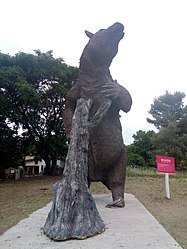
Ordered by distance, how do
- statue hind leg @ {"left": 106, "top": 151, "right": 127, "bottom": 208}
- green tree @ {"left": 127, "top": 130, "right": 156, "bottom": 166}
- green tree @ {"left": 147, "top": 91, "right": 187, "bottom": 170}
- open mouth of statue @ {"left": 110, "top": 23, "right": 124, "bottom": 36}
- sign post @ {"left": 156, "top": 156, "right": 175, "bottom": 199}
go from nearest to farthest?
open mouth of statue @ {"left": 110, "top": 23, "right": 124, "bottom": 36} < statue hind leg @ {"left": 106, "top": 151, "right": 127, "bottom": 208} < sign post @ {"left": 156, "top": 156, "right": 175, "bottom": 199} < green tree @ {"left": 147, "top": 91, "right": 187, "bottom": 170} < green tree @ {"left": 127, "top": 130, "right": 156, "bottom": 166}

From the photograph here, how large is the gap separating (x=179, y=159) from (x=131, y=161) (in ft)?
21.5

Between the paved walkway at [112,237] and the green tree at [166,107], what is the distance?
18.6 m

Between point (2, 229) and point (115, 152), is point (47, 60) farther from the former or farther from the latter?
point (2, 229)

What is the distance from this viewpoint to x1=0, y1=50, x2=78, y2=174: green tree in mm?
14133

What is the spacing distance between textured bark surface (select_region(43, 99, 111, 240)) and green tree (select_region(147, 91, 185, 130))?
61.0ft

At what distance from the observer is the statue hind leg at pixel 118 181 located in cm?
541

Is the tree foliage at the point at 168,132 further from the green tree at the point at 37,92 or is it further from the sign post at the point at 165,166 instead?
the sign post at the point at 165,166

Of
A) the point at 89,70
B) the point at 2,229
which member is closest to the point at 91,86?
the point at 89,70

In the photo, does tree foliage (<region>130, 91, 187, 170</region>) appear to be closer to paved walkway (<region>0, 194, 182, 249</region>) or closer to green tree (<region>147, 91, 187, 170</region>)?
green tree (<region>147, 91, 187, 170</region>)

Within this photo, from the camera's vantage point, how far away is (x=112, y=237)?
3.60m

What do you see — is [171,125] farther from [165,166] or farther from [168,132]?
[165,166]

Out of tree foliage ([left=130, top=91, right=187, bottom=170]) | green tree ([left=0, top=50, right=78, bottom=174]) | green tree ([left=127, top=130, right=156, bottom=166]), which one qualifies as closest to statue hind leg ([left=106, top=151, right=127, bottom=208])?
green tree ([left=0, top=50, right=78, bottom=174])

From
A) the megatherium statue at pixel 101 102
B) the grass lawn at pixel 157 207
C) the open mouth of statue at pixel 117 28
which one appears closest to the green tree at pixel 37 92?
the grass lawn at pixel 157 207

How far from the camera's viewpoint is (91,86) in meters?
5.60
